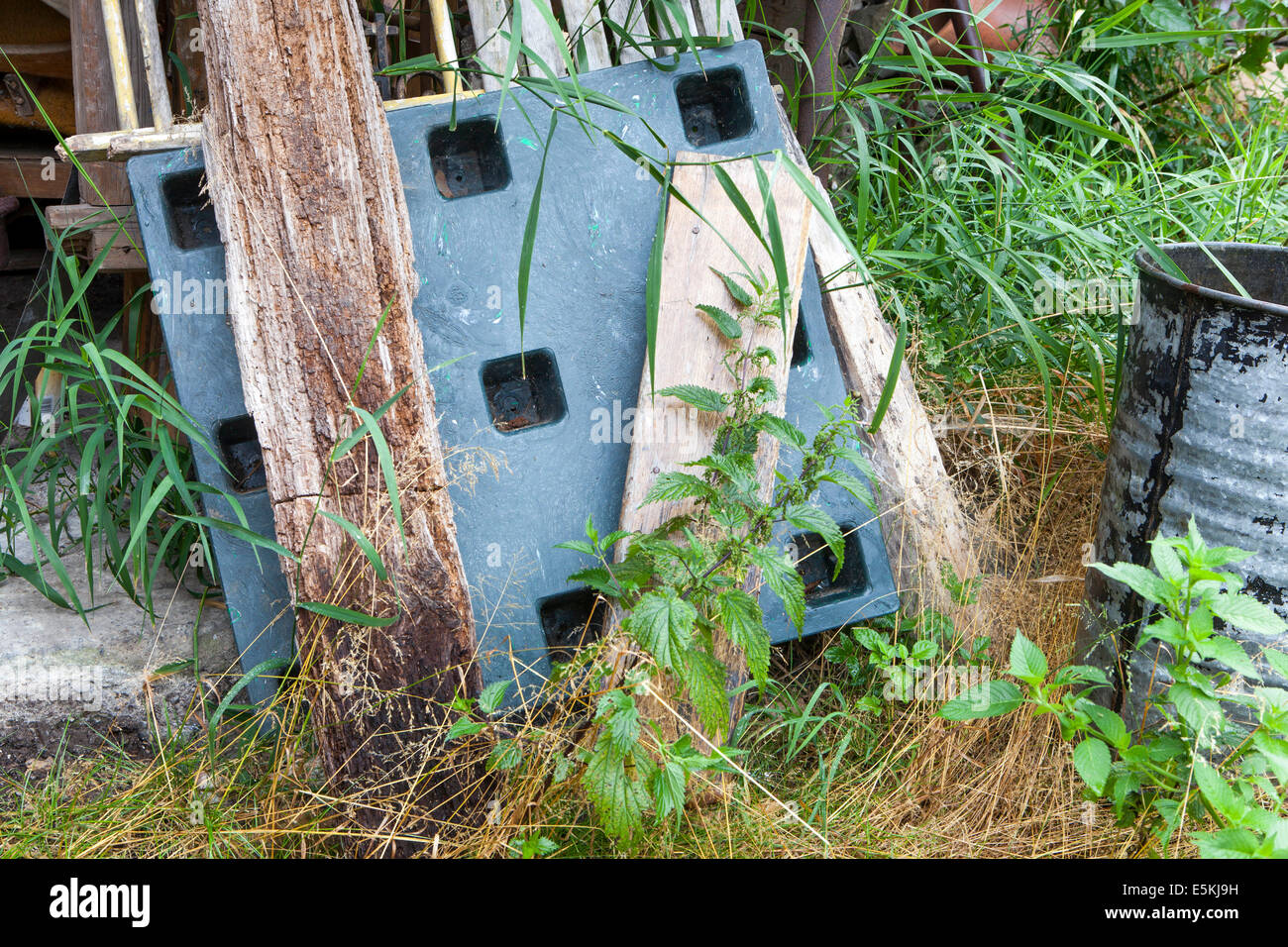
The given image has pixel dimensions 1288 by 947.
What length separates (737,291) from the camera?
6.53 ft

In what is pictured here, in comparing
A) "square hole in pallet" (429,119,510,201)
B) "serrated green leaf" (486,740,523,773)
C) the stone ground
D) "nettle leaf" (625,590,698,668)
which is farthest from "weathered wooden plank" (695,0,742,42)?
the stone ground

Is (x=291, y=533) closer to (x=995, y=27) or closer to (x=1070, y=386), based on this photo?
(x=1070, y=386)

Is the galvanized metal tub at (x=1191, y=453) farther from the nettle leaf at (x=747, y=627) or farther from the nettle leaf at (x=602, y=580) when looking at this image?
the nettle leaf at (x=602, y=580)

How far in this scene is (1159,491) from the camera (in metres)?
1.84

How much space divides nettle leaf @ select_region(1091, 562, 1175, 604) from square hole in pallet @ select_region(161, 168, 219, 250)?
1.88m

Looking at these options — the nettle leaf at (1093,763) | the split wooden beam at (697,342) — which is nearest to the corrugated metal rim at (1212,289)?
the split wooden beam at (697,342)

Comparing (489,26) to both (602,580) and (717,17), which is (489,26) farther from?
(602,580)

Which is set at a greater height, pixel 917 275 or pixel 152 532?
pixel 917 275

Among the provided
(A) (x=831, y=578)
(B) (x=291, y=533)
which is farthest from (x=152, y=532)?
(A) (x=831, y=578)

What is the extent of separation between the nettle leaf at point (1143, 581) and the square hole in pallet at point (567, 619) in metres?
1.02

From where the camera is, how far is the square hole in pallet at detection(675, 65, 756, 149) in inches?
87.3

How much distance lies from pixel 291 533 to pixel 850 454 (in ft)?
3.55

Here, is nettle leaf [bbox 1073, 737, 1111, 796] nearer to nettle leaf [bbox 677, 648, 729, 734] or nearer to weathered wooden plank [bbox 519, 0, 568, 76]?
nettle leaf [bbox 677, 648, 729, 734]

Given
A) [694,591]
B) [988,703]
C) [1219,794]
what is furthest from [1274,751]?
[694,591]
